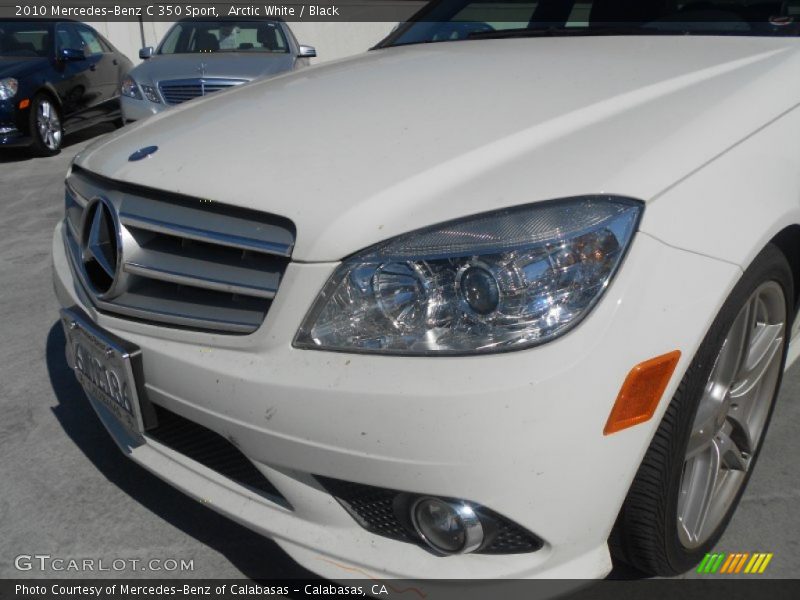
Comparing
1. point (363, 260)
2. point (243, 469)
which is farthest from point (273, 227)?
point (243, 469)

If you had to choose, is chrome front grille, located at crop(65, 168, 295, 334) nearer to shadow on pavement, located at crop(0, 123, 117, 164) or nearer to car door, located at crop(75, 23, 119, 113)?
shadow on pavement, located at crop(0, 123, 117, 164)

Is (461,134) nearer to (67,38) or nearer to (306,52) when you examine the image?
(306,52)

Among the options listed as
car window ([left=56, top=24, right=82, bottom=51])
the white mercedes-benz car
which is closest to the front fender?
the white mercedes-benz car

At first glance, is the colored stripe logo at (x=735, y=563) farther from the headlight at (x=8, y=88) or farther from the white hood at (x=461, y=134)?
the headlight at (x=8, y=88)

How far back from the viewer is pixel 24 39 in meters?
8.47

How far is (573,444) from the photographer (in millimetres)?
1460

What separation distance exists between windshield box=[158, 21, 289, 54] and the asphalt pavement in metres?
5.44

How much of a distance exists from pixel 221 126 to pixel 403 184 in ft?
2.41

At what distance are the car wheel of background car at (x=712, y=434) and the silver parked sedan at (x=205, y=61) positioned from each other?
5274 millimetres

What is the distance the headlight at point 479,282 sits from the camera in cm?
151

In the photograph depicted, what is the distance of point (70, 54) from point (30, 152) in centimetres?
106

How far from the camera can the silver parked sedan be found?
705 centimetres

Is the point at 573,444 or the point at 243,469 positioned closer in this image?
the point at 573,444

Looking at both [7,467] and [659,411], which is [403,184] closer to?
[659,411]
